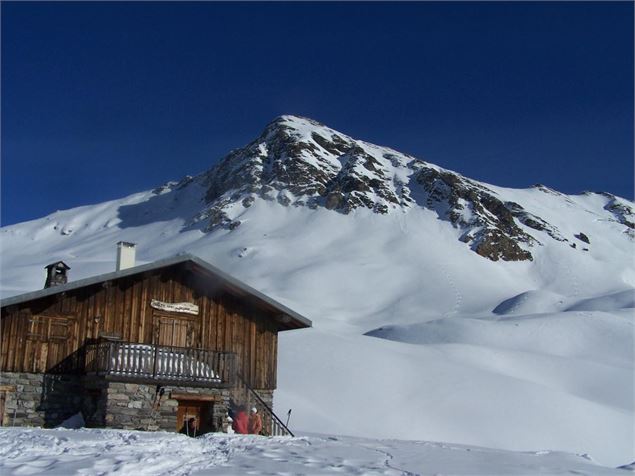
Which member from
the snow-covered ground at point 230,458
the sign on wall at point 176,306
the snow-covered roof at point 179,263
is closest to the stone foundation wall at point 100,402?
the snow-covered roof at point 179,263

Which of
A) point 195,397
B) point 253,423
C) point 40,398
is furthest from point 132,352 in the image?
point 253,423

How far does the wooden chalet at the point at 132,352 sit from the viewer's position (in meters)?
17.6

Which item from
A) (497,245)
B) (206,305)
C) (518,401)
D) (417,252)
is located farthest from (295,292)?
(206,305)

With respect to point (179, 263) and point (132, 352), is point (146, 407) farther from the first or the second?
point (179, 263)

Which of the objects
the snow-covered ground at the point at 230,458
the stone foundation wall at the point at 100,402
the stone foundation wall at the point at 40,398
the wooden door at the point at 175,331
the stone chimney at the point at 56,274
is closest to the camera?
the snow-covered ground at the point at 230,458

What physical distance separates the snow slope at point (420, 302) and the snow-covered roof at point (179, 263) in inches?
183

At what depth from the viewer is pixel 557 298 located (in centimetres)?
7100

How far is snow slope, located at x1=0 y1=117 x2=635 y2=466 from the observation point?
86.7 feet

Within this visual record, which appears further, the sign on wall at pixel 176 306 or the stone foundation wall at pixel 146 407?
the sign on wall at pixel 176 306

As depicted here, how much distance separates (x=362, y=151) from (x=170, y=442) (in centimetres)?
13374

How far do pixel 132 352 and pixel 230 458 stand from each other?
7273 mm

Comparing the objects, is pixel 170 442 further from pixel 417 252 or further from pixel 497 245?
pixel 497 245

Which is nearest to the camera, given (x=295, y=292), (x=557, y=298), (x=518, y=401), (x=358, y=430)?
(x=358, y=430)

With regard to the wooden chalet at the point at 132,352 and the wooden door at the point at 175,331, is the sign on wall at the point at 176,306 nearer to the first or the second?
the wooden chalet at the point at 132,352
